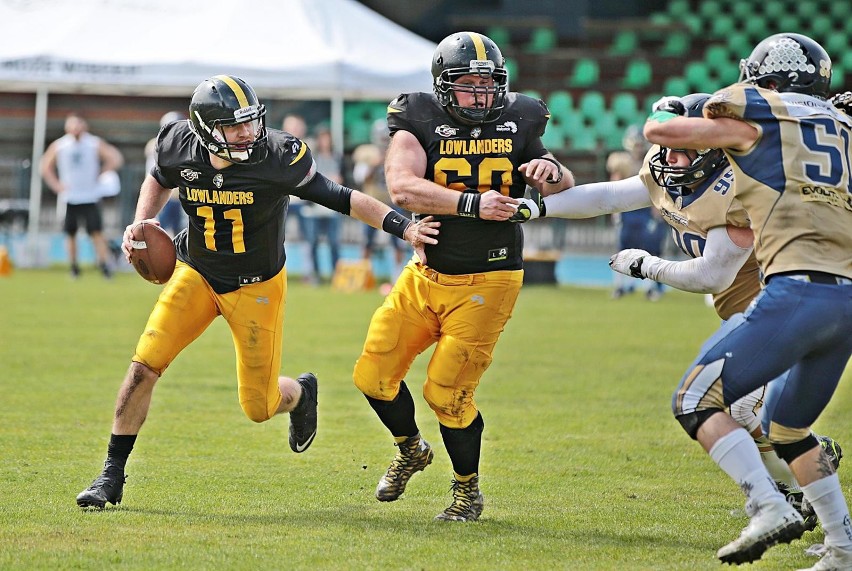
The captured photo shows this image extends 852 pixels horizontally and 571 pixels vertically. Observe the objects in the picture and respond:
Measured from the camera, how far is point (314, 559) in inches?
167

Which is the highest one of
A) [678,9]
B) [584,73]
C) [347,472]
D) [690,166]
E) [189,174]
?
[678,9]

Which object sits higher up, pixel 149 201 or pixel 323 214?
pixel 149 201

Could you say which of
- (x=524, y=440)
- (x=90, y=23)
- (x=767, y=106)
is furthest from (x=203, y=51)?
(x=767, y=106)

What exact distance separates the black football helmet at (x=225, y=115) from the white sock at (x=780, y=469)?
8.06 ft

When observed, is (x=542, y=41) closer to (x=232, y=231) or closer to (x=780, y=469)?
(x=232, y=231)

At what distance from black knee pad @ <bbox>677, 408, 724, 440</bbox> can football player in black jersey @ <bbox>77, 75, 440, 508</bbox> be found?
1322mm

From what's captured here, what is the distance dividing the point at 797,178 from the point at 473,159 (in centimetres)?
143

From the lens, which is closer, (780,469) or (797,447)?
(797,447)

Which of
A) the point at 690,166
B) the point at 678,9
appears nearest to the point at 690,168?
the point at 690,166

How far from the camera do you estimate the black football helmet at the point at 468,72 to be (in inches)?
192

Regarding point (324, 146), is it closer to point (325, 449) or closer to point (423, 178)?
point (325, 449)

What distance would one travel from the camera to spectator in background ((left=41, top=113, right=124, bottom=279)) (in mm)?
15477

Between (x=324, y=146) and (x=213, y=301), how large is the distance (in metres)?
11.0

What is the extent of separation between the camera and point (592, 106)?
2433 centimetres
